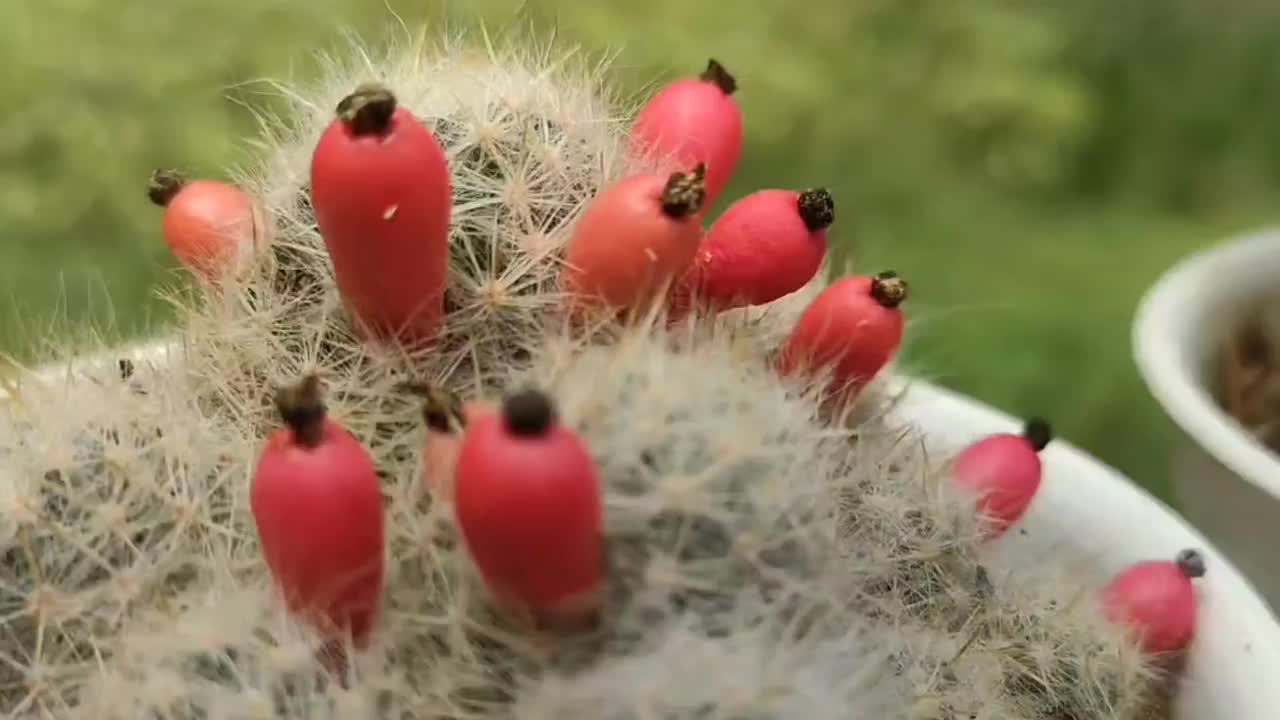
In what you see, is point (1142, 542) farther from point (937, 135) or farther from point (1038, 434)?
point (937, 135)

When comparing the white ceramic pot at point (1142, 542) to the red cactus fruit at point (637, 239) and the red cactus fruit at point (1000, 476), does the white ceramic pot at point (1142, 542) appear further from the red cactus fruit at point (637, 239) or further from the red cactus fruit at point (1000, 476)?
the red cactus fruit at point (637, 239)

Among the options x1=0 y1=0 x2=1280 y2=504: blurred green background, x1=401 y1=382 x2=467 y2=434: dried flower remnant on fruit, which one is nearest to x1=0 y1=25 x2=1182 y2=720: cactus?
x1=401 y1=382 x2=467 y2=434: dried flower remnant on fruit

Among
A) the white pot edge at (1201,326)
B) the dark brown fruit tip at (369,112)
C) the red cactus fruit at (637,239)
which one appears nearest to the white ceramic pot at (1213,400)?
the white pot edge at (1201,326)

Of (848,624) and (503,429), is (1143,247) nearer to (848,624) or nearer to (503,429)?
(848,624)

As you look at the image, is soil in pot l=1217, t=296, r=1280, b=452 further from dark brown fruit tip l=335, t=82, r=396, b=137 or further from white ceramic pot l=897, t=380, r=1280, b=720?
dark brown fruit tip l=335, t=82, r=396, b=137

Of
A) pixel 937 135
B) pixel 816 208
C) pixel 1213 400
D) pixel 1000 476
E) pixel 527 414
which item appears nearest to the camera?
pixel 527 414

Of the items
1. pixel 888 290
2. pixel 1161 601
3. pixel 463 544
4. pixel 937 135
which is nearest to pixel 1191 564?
pixel 1161 601
